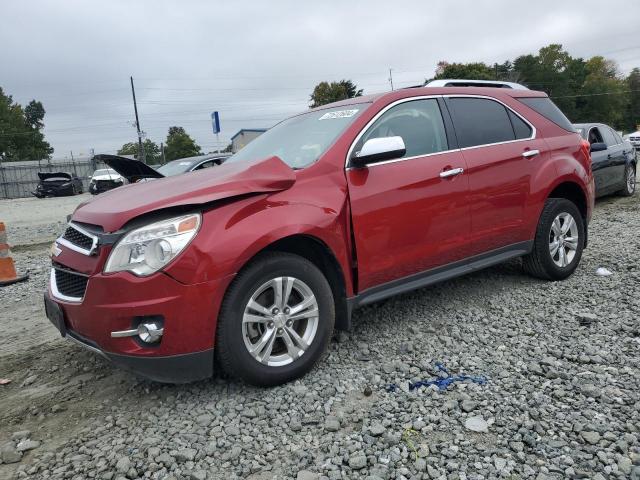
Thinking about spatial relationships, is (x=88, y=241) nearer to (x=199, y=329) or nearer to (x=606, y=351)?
(x=199, y=329)

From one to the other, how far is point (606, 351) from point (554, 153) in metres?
2.02

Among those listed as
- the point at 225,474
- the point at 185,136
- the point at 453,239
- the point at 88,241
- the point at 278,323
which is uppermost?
the point at 185,136

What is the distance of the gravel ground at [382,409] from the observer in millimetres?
2303

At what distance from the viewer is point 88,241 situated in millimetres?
2883

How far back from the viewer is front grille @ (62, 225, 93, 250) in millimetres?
2876

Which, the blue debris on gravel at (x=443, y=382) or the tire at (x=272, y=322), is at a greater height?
the tire at (x=272, y=322)

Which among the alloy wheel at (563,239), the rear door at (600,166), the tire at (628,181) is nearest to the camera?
the alloy wheel at (563,239)

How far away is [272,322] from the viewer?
290 cm

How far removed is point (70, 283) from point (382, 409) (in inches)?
76.3

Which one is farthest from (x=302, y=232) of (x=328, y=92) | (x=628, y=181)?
(x=328, y=92)

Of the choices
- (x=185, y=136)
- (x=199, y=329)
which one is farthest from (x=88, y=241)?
(x=185, y=136)

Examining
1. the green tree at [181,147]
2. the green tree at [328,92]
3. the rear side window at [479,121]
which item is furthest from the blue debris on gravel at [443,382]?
the green tree at [181,147]

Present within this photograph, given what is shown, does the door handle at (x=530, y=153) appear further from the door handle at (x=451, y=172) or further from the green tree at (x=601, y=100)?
the green tree at (x=601, y=100)

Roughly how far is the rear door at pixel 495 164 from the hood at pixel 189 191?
5.46 feet
